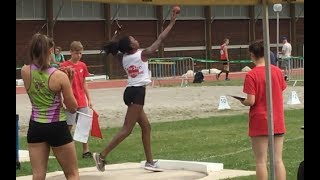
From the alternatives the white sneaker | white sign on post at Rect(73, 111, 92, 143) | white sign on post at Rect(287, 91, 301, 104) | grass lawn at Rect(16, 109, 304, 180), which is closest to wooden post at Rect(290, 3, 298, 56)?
white sign on post at Rect(287, 91, 301, 104)

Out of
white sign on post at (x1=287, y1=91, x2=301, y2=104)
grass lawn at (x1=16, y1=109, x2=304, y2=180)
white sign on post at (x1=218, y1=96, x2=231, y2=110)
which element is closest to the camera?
grass lawn at (x1=16, y1=109, x2=304, y2=180)

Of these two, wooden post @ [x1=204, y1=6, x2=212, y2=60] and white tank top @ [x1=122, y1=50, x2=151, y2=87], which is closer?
white tank top @ [x1=122, y1=50, x2=151, y2=87]

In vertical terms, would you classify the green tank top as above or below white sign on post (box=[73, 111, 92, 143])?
above

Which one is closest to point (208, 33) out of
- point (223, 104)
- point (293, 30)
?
point (293, 30)

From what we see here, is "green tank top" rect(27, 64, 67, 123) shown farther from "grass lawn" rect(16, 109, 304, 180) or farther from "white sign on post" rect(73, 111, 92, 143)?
"grass lawn" rect(16, 109, 304, 180)

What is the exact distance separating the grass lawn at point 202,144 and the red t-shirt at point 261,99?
1.80 m

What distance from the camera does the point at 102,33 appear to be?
39344 millimetres

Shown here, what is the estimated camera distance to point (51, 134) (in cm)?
690

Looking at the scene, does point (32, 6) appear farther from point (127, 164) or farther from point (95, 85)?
point (127, 164)

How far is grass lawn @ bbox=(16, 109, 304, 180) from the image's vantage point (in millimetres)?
11125

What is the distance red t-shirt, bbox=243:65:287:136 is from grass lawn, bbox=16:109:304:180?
180 centimetres

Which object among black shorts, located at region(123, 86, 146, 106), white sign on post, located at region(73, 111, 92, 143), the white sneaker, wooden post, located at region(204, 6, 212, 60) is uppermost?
wooden post, located at region(204, 6, 212, 60)

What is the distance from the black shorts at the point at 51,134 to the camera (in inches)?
272
